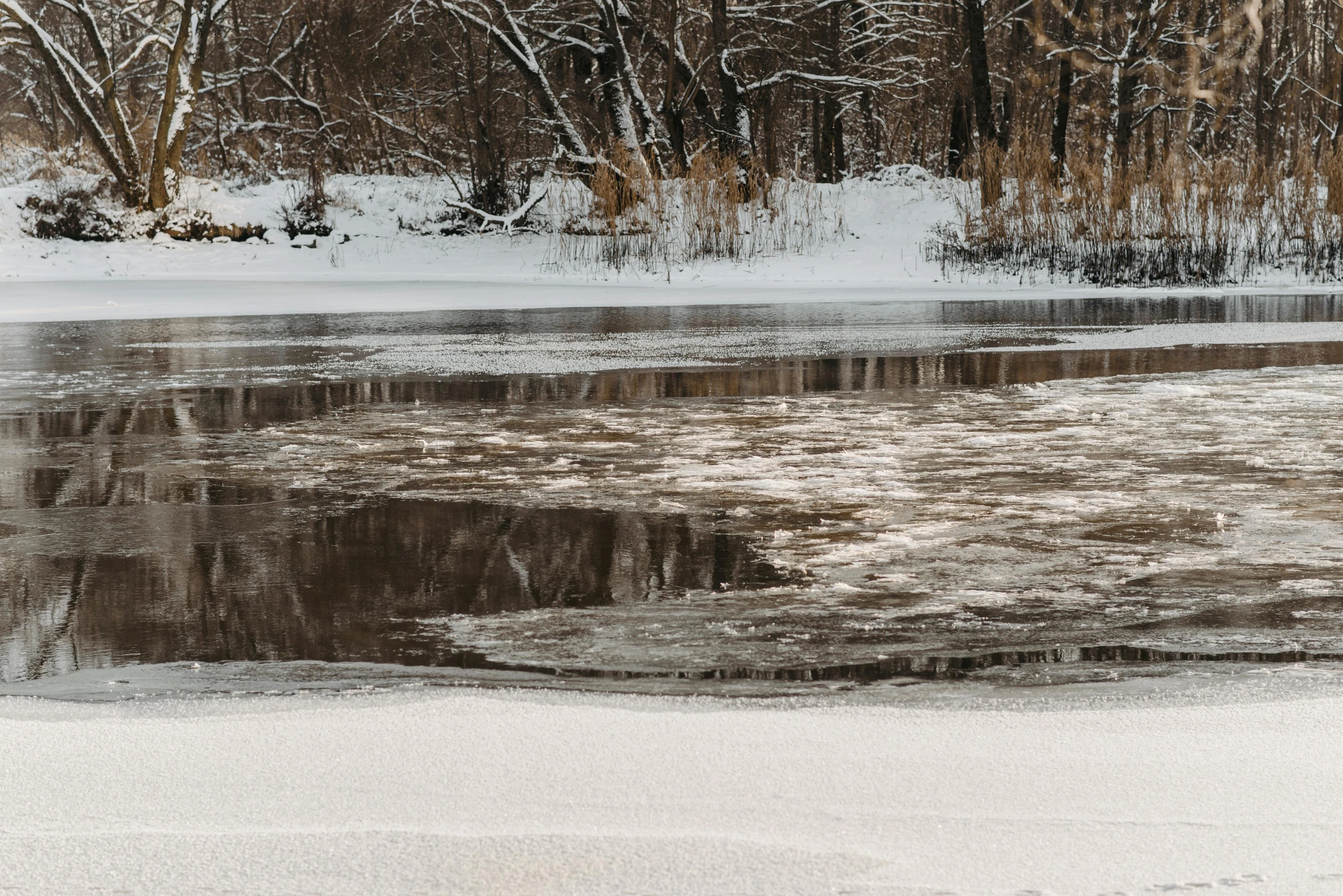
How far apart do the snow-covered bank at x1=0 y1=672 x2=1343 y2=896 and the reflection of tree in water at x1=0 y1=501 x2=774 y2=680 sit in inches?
21.7

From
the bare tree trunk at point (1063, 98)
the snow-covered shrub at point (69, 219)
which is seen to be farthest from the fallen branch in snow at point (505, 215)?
the bare tree trunk at point (1063, 98)

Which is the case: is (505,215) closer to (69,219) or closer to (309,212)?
(309,212)

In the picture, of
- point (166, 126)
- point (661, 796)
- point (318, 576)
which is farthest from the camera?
point (166, 126)

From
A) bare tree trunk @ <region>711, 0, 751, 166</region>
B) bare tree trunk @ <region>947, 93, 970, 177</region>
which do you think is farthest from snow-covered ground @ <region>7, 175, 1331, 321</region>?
bare tree trunk @ <region>711, 0, 751, 166</region>

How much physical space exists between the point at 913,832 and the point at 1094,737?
714 millimetres

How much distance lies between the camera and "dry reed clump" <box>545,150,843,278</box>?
2355 centimetres

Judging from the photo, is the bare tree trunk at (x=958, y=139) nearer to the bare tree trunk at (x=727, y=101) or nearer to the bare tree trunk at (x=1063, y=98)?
the bare tree trunk at (x=1063, y=98)

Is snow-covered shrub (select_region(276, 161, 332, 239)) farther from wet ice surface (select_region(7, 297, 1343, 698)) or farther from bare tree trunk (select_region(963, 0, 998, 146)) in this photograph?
wet ice surface (select_region(7, 297, 1343, 698))

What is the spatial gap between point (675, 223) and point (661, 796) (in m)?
21.6

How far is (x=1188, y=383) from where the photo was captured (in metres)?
9.58

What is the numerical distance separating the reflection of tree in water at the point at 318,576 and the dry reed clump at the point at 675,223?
56.7 ft

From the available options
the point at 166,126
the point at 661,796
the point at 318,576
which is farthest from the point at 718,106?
the point at 661,796

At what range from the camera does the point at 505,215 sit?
2744 cm

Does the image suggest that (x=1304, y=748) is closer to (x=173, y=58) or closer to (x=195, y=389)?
(x=195, y=389)
